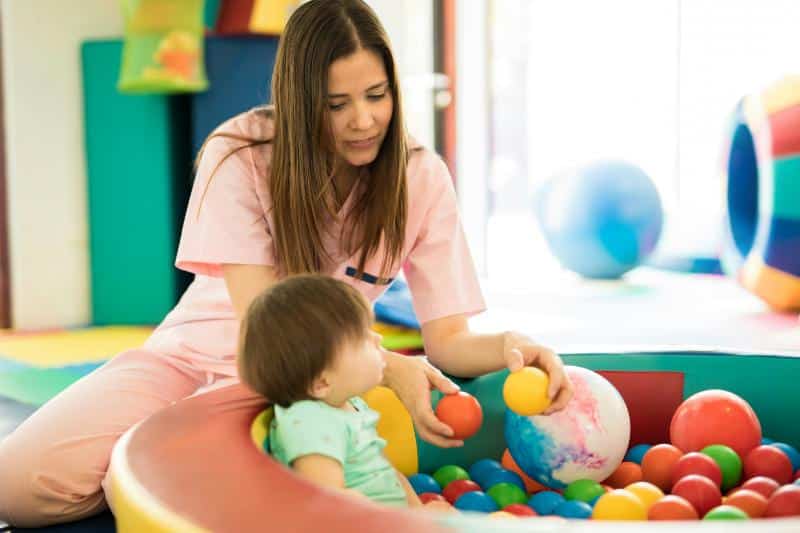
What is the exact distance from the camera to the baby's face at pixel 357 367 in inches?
47.0

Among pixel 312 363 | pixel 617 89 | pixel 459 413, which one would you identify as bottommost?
pixel 459 413

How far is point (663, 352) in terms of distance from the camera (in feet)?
5.66

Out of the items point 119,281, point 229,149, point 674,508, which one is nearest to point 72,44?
point 119,281

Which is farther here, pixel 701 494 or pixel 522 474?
pixel 522 474

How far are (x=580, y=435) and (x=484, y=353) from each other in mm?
178

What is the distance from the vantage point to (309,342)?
46.2 inches

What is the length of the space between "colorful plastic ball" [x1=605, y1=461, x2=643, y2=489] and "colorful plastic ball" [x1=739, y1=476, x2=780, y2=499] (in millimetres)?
192

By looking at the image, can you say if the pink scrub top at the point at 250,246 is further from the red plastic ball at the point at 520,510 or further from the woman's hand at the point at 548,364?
the red plastic ball at the point at 520,510

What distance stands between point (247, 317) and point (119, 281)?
103 inches

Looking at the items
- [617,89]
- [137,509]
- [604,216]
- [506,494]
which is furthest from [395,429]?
[617,89]

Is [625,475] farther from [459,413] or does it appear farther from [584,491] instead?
[459,413]

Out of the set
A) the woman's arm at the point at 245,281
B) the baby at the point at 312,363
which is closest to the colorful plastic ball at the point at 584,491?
the baby at the point at 312,363

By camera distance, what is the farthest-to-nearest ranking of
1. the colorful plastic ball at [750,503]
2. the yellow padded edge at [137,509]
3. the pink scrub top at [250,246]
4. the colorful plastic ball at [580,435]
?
the pink scrub top at [250,246] < the colorful plastic ball at [580,435] < the colorful plastic ball at [750,503] < the yellow padded edge at [137,509]

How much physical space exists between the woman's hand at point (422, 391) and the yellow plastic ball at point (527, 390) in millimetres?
84
